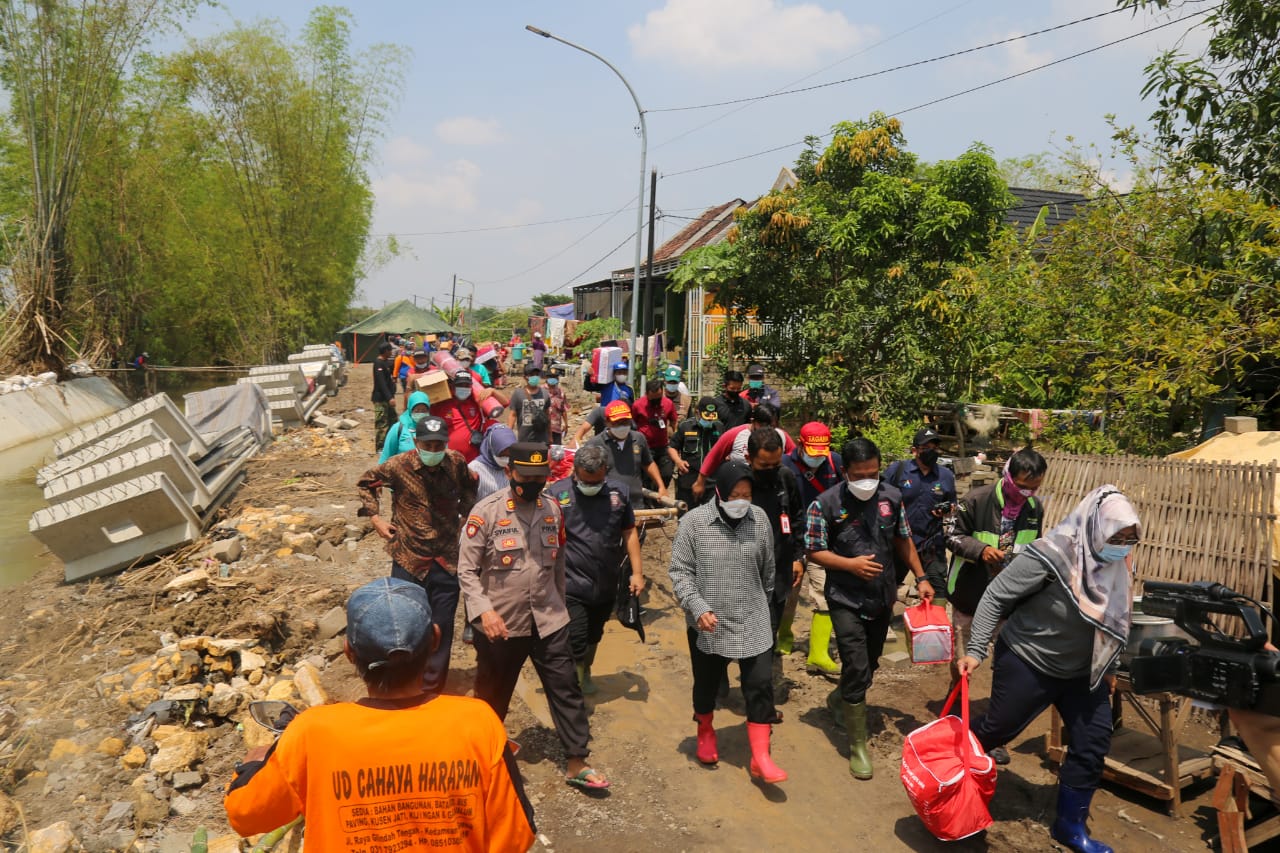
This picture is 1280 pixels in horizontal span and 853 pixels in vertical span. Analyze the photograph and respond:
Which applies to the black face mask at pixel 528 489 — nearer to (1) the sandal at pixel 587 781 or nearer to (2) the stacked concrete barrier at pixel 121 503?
(1) the sandal at pixel 587 781

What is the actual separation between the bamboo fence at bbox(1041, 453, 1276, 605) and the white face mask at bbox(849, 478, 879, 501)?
195cm

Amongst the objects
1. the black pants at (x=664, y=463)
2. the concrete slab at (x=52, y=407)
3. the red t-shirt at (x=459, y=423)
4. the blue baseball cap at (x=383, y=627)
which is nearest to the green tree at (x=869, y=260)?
the black pants at (x=664, y=463)

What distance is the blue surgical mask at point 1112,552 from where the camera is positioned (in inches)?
137

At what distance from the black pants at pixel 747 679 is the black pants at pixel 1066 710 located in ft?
3.41

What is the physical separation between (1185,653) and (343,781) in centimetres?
267

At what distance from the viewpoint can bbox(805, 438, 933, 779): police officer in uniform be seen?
4.41m

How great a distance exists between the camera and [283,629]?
5.97 meters

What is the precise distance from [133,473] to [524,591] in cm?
535

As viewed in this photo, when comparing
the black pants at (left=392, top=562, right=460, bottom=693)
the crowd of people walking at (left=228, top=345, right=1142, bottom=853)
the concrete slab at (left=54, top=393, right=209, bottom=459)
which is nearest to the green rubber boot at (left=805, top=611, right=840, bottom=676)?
the crowd of people walking at (left=228, top=345, right=1142, bottom=853)

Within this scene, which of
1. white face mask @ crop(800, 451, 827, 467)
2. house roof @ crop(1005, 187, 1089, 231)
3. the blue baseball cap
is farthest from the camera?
house roof @ crop(1005, 187, 1089, 231)

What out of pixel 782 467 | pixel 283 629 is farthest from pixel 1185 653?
pixel 283 629

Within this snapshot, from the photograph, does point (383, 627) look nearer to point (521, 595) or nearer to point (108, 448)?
point (521, 595)

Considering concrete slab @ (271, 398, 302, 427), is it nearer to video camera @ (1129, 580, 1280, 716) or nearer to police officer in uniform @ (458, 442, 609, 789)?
police officer in uniform @ (458, 442, 609, 789)

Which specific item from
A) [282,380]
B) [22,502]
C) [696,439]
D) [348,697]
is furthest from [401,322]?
[348,697]
